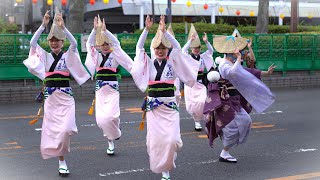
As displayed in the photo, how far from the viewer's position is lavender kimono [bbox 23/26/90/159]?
6.79 m

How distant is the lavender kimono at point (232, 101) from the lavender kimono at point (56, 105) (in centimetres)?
198

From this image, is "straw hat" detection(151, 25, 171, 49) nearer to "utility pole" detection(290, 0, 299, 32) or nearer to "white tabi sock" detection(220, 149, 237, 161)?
"white tabi sock" detection(220, 149, 237, 161)

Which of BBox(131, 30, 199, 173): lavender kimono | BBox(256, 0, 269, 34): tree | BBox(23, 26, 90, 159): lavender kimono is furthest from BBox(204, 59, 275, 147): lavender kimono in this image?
BBox(256, 0, 269, 34): tree

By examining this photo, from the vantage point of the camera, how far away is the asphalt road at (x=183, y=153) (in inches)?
269

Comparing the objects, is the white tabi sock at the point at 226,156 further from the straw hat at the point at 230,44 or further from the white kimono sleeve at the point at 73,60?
the white kimono sleeve at the point at 73,60

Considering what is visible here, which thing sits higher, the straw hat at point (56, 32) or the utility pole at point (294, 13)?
the utility pole at point (294, 13)

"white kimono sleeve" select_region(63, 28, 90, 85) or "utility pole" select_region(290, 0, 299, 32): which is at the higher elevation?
"utility pole" select_region(290, 0, 299, 32)

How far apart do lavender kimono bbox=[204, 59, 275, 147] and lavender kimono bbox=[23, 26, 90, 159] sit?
198cm

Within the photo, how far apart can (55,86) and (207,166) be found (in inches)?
90.8

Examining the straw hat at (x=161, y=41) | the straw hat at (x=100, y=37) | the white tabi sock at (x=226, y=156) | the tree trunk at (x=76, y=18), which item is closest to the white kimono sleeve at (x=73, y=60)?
the straw hat at (x=100, y=37)

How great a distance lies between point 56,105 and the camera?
689 cm

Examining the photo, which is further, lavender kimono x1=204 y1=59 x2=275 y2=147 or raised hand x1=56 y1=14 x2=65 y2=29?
lavender kimono x1=204 y1=59 x2=275 y2=147

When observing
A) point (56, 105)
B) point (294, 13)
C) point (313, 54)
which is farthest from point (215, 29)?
point (56, 105)

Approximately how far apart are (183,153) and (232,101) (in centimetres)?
118
